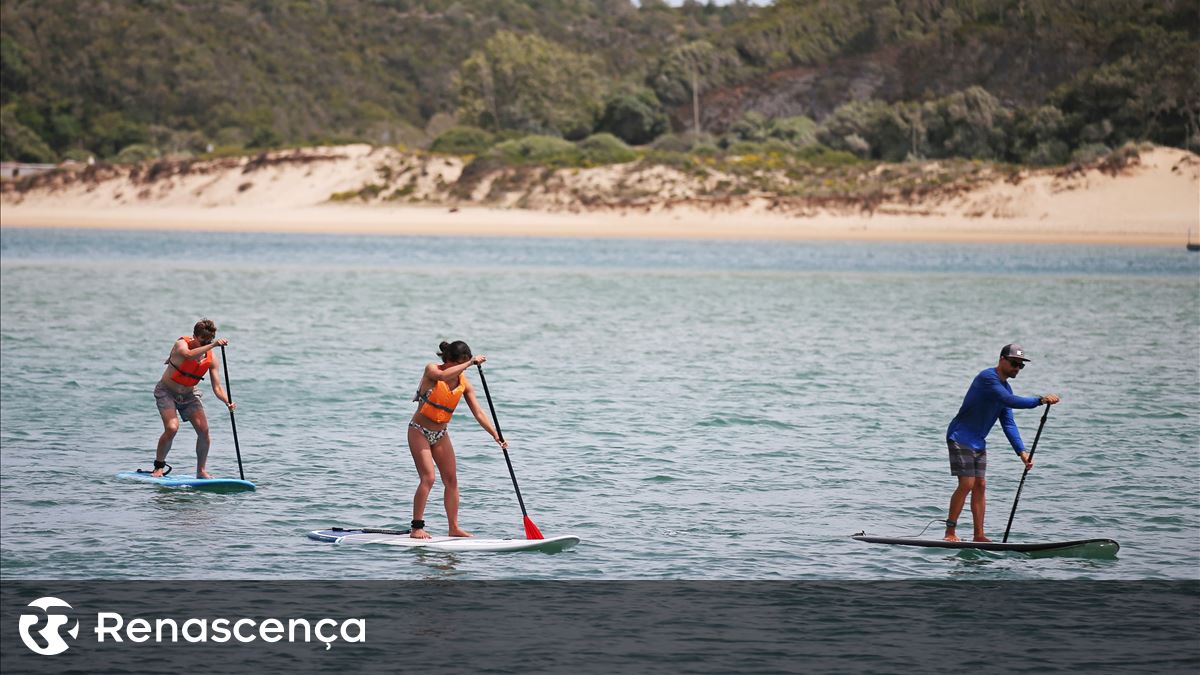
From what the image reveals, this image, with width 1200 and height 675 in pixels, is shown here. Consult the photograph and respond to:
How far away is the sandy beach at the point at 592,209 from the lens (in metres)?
65.8

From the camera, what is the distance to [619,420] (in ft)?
73.0

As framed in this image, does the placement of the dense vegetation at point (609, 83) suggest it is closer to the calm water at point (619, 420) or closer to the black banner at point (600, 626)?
the calm water at point (619, 420)

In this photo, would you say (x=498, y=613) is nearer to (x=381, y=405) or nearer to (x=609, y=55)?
(x=381, y=405)

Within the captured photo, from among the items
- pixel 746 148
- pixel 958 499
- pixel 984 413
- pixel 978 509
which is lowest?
pixel 978 509

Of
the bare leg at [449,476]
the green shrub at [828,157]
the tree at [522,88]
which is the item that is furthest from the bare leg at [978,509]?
the tree at [522,88]

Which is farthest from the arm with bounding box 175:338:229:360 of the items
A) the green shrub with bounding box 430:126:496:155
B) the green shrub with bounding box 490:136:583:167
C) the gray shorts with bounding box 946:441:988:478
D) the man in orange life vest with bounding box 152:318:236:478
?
the green shrub with bounding box 430:126:496:155

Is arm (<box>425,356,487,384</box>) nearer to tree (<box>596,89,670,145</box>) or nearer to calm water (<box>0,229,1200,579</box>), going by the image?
calm water (<box>0,229,1200,579</box>)

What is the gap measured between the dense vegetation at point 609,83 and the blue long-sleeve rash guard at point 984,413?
199ft

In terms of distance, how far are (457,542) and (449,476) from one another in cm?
67

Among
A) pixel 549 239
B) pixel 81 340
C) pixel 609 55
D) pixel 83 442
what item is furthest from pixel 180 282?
pixel 609 55

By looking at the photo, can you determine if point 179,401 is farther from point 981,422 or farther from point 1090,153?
point 1090,153

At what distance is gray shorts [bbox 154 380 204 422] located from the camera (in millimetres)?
16312

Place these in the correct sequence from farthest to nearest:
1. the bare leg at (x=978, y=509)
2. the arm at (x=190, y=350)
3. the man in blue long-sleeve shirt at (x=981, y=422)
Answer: the arm at (x=190, y=350), the bare leg at (x=978, y=509), the man in blue long-sleeve shirt at (x=981, y=422)

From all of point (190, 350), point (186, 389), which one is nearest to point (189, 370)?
point (186, 389)
